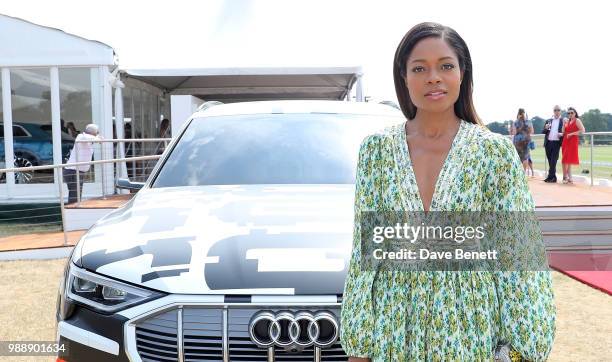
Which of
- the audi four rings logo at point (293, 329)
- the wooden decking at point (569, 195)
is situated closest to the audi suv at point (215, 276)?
the audi four rings logo at point (293, 329)

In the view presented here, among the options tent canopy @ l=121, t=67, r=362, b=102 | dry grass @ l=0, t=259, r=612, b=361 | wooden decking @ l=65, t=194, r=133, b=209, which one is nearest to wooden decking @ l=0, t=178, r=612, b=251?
wooden decking @ l=65, t=194, r=133, b=209

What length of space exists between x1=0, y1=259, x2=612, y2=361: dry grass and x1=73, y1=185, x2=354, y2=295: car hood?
6.41ft

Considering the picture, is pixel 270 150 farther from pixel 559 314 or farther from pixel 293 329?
pixel 559 314

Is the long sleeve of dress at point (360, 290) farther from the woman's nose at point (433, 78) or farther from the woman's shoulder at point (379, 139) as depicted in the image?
the woman's nose at point (433, 78)

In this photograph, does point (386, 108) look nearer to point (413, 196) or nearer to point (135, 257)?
point (135, 257)

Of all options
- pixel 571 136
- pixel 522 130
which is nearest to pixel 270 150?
pixel 571 136

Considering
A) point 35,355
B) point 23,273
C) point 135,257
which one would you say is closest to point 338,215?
point 135,257

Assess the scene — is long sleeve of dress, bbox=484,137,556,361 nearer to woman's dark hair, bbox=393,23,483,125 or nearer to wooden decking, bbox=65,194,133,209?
woman's dark hair, bbox=393,23,483,125

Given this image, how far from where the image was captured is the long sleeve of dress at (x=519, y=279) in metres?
1.42

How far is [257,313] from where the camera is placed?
2.20 metres

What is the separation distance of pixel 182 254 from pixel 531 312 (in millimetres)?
1430

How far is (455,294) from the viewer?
56.8 inches

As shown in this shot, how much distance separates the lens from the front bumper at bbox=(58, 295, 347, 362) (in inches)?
85.9

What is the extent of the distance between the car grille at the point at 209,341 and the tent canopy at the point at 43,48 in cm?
1128
